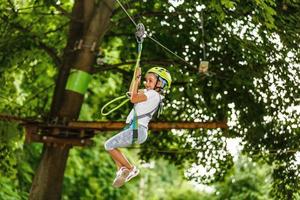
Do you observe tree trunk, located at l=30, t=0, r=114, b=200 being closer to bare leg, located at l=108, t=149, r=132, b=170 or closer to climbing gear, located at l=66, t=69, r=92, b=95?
climbing gear, located at l=66, t=69, r=92, b=95

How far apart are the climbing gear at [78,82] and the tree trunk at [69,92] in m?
0.64

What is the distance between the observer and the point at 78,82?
33.4 ft

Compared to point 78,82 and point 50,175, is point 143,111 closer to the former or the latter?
point 78,82

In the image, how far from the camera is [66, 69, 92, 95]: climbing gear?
10086mm

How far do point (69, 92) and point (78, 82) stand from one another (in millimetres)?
911

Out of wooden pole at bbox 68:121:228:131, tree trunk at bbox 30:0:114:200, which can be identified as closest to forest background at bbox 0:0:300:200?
tree trunk at bbox 30:0:114:200

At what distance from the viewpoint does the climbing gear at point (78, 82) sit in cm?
1009

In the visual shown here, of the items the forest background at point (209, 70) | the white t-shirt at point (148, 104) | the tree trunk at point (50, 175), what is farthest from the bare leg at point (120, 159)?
the tree trunk at point (50, 175)

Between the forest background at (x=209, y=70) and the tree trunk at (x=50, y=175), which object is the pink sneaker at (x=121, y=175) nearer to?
the forest background at (x=209, y=70)

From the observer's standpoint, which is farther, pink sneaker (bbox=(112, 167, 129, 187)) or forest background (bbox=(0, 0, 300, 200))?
forest background (bbox=(0, 0, 300, 200))

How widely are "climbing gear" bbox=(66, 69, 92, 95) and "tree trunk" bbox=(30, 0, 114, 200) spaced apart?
0.64 meters

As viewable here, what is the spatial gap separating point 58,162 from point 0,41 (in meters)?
2.86

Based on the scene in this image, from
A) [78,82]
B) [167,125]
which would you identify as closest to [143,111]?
[167,125]

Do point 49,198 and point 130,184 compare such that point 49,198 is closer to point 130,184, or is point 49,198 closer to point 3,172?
point 3,172
